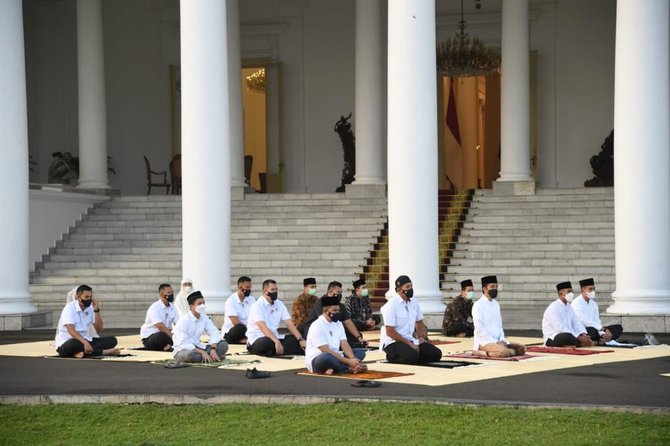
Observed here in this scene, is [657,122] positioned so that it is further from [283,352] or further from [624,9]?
[283,352]

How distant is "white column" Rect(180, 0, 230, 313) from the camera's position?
22016 mm

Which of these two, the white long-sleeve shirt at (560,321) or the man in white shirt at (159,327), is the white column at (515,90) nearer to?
the white long-sleeve shirt at (560,321)

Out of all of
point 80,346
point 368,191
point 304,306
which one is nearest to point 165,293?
point 80,346

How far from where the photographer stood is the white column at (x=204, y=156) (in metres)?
22.0

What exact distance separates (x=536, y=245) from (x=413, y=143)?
755 centimetres

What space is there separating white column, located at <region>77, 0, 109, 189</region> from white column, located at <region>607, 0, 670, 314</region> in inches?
606

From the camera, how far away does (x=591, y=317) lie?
19312 millimetres

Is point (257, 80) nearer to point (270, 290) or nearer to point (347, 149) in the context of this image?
point (347, 149)

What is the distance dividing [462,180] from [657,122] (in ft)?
53.3

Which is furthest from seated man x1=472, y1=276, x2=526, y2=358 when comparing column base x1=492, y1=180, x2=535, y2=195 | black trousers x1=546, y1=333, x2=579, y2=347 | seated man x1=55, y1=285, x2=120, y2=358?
column base x1=492, y1=180, x2=535, y2=195

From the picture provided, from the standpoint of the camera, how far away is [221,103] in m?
22.2

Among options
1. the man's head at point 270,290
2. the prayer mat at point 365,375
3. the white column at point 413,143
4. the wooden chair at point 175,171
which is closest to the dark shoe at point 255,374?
the prayer mat at point 365,375

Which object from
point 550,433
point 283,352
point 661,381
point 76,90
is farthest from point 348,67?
point 550,433

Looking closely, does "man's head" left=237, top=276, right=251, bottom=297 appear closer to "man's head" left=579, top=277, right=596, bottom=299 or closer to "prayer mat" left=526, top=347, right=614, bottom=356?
"prayer mat" left=526, top=347, right=614, bottom=356
